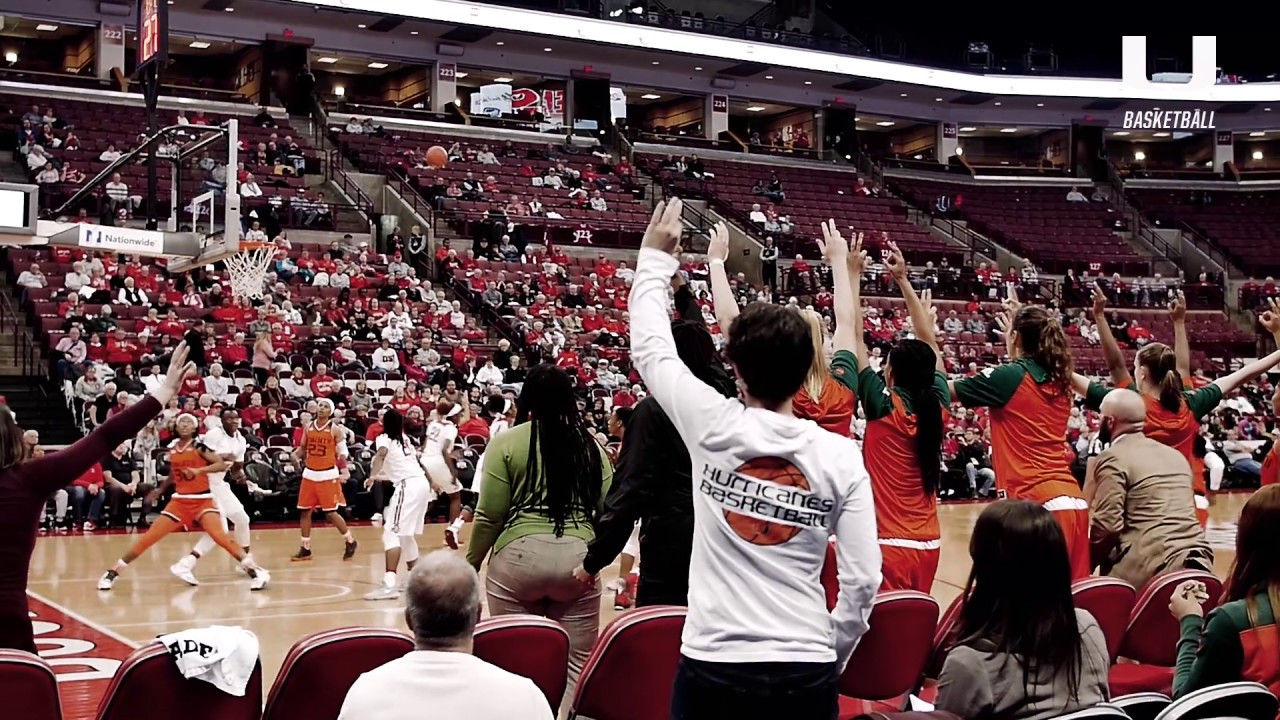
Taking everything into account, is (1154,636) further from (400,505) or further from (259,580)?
(259,580)

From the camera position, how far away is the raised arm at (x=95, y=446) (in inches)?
146

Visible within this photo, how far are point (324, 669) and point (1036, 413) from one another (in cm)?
309

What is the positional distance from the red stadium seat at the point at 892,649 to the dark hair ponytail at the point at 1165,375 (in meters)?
2.47

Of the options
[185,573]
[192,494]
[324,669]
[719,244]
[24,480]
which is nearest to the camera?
[324,669]

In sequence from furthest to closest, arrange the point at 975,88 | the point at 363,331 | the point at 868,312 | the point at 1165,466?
the point at 975,88
the point at 868,312
the point at 363,331
the point at 1165,466

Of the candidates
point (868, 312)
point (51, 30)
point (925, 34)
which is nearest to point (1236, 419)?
point (868, 312)

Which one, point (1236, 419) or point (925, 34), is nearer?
point (1236, 419)

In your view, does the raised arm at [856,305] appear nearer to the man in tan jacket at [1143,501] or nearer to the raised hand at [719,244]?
the raised hand at [719,244]

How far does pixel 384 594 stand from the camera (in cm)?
1000

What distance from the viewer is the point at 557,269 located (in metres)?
24.4

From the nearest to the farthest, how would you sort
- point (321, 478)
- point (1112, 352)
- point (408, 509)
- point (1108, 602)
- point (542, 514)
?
1. point (1108, 602)
2. point (542, 514)
3. point (1112, 352)
4. point (408, 509)
5. point (321, 478)

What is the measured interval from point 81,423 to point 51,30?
18131mm

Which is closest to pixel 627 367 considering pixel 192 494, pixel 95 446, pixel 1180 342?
pixel 192 494

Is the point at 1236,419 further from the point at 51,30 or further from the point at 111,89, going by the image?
the point at 51,30
